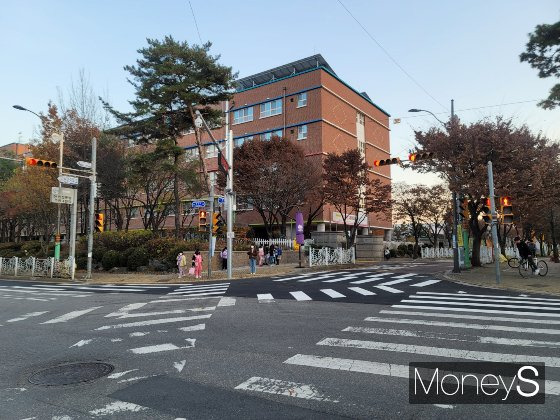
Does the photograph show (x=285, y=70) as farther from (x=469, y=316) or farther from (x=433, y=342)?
(x=433, y=342)

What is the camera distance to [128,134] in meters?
29.3

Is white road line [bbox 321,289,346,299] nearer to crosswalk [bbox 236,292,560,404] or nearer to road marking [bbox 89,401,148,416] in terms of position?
crosswalk [bbox 236,292,560,404]

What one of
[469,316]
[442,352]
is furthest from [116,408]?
[469,316]

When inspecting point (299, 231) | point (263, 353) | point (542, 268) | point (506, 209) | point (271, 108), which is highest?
point (271, 108)

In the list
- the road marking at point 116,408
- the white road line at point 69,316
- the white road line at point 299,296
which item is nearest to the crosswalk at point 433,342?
the road marking at point 116,408

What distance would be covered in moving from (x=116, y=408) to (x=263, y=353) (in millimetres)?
2451

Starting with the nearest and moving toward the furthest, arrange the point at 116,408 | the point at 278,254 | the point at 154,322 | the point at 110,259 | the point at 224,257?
the point at 116,408 → the point at 154,322 → the point at 224,257 → the point at 110,259 → the point at 278,254

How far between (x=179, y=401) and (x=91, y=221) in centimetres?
2140

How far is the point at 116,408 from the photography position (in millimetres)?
4238

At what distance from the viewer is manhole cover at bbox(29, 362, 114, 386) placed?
520cm

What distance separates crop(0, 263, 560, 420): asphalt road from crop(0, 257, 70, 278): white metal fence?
573 inches

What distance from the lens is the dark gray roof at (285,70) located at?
4334 cm

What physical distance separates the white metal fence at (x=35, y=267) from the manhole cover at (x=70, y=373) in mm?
21810

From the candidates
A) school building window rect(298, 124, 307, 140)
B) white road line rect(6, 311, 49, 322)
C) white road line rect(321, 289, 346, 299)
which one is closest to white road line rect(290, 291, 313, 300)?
white road line rect(321, 289, 346, 299)
